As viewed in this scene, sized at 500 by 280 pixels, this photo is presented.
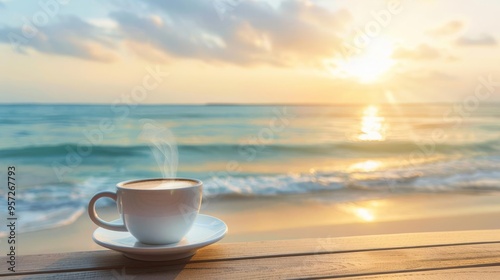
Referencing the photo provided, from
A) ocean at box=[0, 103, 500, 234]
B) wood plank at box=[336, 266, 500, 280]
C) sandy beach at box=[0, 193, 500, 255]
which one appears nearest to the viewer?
wood plank at box=[336, 266, 500, 280]

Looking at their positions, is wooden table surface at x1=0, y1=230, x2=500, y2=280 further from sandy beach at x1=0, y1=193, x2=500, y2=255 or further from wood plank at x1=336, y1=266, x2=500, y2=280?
sandy beach at x1=0, y1=193, x2=500, y2=255

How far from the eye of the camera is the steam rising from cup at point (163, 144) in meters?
0.70

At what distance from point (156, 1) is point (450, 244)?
6576 millimetres

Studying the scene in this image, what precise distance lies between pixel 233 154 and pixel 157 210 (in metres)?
4.70

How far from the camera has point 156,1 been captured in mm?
6582

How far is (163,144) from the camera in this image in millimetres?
720

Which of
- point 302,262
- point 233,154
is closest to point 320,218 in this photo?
point 302,262

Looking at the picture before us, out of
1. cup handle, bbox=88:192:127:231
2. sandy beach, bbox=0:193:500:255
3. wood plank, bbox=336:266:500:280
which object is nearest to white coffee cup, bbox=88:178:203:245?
cup handle, bbox=88:192:127:231

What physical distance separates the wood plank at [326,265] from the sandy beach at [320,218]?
3.55ft

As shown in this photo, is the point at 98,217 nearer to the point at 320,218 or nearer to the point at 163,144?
the point at 163,144

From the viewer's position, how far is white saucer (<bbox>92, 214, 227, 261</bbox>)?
609mm

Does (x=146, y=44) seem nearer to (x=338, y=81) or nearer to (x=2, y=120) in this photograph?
(x=2, y=120)

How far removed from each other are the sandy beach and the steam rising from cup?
1.02 metres

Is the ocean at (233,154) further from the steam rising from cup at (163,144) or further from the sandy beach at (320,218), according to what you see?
the sandy beach at (320,218)
